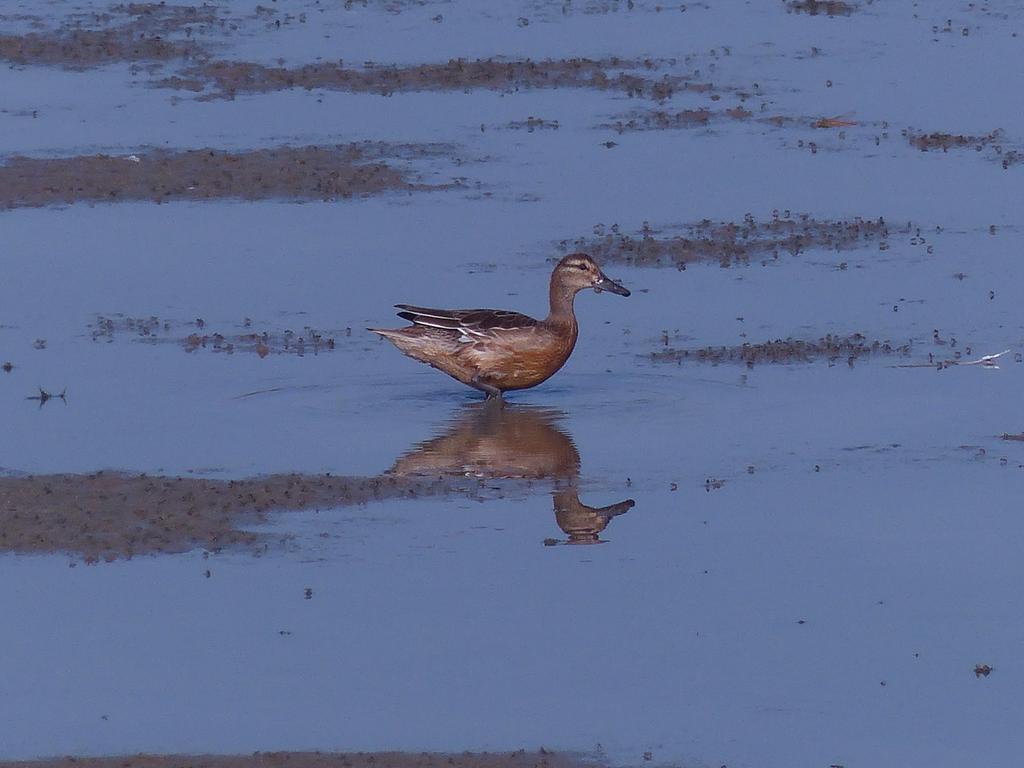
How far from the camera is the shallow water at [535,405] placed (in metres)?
9.45

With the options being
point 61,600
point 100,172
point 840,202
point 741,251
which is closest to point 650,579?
point 61,600

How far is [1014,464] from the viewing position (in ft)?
41.5

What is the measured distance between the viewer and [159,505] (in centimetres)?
1208

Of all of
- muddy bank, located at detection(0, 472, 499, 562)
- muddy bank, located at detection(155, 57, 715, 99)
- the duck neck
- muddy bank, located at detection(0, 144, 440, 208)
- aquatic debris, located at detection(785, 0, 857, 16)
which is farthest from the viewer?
aquatic debris, located at detection(785, 0, 857, 16)

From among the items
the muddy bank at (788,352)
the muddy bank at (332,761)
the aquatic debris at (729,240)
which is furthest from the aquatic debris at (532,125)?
the muddy bank at (332,761)

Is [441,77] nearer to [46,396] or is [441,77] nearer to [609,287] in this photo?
[609,287]

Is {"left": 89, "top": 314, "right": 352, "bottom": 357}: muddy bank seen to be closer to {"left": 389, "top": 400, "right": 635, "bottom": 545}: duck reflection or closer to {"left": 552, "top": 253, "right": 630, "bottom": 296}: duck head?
{"left": 389, "top": 400, "right": 635, "bottom": 545}: duck reflection

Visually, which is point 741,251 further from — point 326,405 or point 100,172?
point 100,172

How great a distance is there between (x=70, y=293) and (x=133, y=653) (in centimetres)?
698

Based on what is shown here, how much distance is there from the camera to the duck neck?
15125 mm

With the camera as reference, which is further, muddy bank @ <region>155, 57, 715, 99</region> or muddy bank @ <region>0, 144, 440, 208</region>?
muddy bank @ <region>155, 57, 715, 99</region>

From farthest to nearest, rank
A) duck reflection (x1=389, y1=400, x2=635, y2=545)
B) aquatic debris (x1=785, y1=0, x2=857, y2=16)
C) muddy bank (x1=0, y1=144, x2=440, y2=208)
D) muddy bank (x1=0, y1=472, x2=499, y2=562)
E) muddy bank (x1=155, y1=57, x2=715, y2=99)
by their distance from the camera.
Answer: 1. aquatic debris (x1=785, y1=0, x2=857, y2=16)
2. muddy bank (x1=155, y1=57, x2=715, y2=99)
3. muddy bank (x1=0, y1=144, x2=440, y2=208)
4. duck reflection (x1=389, y1=400, x2=635, y2=545)
5. muddy bank (x1=0, y1=472, x2=499, y2=562)

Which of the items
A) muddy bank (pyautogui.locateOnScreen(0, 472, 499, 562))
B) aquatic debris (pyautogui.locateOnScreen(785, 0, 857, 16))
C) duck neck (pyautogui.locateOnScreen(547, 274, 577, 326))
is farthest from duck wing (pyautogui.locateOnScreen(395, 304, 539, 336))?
aquatic debris (pyautogui.locateOnScreen(785, 0, 857, 16))

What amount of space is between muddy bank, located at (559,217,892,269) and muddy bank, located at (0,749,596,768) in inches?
350
